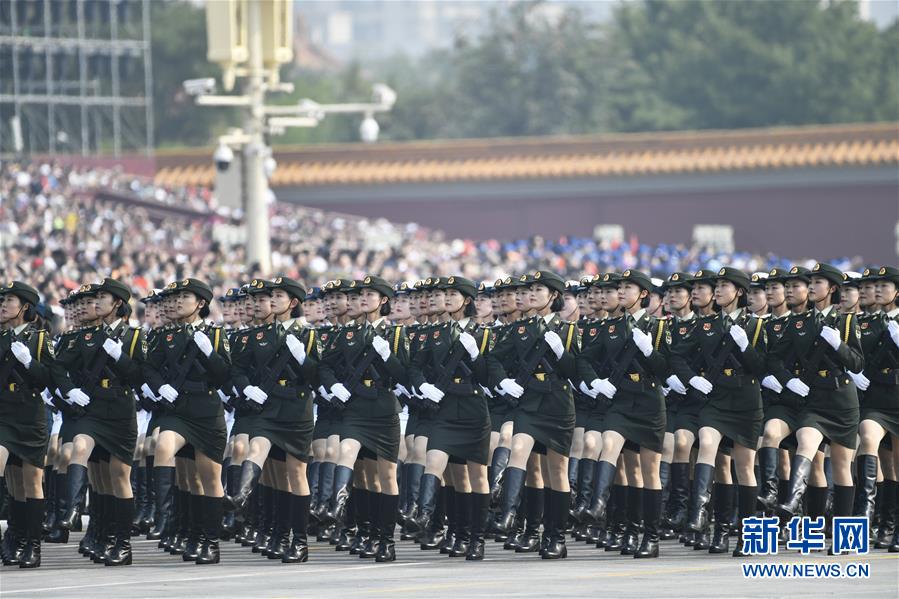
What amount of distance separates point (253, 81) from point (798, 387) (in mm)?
15464

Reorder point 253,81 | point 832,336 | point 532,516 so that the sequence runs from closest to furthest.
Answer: point 832,336 < point 532,516 < point 253,81

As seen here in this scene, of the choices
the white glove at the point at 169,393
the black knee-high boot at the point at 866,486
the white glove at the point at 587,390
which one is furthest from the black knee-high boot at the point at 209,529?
the black knee-high boot at the point at 866,486

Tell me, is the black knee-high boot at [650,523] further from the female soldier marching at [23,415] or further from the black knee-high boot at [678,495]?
the female soldier marching at [23,415]

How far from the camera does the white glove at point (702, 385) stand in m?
14.8

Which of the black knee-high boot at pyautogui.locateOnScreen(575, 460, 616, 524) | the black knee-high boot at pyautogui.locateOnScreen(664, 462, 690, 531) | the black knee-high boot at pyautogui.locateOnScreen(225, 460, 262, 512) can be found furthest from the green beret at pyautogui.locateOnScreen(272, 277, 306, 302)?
the black knee-high boot at pyautogui.locateOnScreen(664, 462, 690, 531)

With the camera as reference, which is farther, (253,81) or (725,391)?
(253,81)

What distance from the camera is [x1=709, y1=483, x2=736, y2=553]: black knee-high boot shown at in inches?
575

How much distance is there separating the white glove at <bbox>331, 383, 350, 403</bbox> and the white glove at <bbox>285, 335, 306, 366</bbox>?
0.31m

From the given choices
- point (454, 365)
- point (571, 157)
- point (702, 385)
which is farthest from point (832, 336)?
point (571, 157)

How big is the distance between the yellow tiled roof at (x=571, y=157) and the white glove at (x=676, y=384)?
28797 mm

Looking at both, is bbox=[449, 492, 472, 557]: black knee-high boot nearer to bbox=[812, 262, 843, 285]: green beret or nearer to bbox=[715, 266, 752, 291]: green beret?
bbox=[715, 266, 752, 291]: green beret

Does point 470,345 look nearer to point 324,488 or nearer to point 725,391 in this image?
point 324,488

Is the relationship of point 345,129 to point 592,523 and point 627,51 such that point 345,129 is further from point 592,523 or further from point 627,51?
point 592,523

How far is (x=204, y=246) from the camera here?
35.3 m
